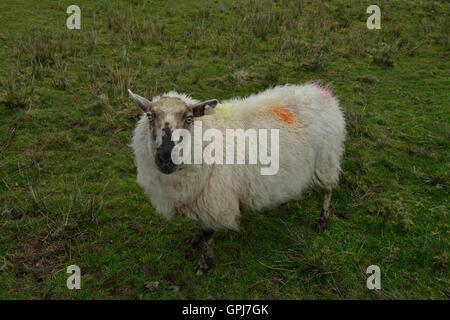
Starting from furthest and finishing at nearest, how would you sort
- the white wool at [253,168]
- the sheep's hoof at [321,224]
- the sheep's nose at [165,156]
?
the sheep's hoof at [321,224] → the white wool at [253,168] → the sheep's nose at [165,156]

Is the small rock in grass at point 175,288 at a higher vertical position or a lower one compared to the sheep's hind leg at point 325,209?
lower

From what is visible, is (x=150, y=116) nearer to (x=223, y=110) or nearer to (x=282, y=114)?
(x=223, y=110)

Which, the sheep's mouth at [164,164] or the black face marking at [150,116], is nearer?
the sheep's mouth at [164,164]

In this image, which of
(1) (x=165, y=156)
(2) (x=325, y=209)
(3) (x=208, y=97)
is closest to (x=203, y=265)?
(1) (x=165, y=156)

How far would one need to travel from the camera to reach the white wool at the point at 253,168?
3912mm

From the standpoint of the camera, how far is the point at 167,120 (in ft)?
11.8

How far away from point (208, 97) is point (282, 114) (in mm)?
3120

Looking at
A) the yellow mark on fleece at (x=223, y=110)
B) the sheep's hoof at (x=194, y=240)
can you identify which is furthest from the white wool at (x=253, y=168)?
the sheep's hoof at (x=194, y=240)

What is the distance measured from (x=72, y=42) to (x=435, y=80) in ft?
25.2

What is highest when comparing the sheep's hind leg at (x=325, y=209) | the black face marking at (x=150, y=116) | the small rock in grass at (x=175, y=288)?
the black face marking at (x=150, y=116)

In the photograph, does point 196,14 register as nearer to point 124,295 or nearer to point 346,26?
point 346,26

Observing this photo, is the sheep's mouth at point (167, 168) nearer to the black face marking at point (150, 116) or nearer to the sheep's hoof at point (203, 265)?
the black face marking at point (150, 116)

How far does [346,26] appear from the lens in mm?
10766
